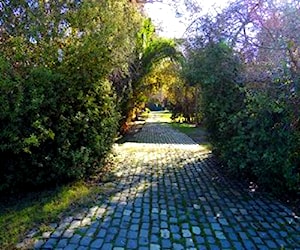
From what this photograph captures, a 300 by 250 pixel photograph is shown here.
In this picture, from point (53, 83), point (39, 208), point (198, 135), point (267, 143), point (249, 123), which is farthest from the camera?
point (198, 135)

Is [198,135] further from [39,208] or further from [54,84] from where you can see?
[39,208]

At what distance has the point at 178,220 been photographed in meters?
4.52

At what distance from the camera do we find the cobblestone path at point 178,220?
3838mm

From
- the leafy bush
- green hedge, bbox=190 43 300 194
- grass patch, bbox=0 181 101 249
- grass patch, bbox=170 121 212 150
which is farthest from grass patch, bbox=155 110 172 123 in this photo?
grass patch, bbox=0 181 101 249

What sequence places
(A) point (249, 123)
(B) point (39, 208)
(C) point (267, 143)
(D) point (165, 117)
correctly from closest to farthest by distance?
(B) point (39, 208) < (C) point (267, 143) < (A) point (249, 123) < (D) point (165, 117)

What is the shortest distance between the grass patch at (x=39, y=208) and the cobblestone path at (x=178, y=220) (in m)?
0.28

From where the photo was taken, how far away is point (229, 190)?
611cm

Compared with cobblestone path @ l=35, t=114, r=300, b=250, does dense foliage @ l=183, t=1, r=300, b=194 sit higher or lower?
higher

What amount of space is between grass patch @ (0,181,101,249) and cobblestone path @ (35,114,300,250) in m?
0.28

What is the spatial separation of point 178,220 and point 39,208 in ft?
6.75

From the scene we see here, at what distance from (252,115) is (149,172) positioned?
2.69 m

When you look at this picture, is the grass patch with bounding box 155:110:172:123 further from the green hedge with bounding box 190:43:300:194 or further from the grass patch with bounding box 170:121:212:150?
the green hedge with bounding box 190:43:300:194

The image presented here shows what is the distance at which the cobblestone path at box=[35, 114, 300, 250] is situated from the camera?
3.84m

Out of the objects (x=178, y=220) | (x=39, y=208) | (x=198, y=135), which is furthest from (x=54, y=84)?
(x=198, y=135)
